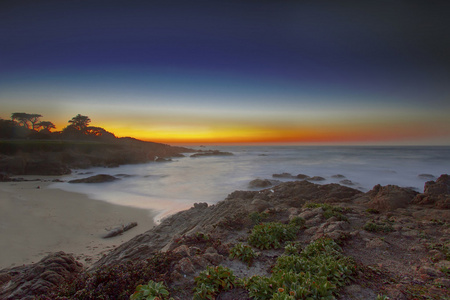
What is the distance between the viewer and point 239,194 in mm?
13594

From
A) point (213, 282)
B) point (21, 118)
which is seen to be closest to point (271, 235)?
point (213, 282)

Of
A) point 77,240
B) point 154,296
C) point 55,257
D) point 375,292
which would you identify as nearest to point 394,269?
point 375,292

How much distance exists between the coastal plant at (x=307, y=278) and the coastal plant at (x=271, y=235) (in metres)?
0.89

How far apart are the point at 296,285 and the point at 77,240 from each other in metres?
9.69

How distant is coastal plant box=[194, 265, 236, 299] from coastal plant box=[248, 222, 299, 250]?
6.43 feet

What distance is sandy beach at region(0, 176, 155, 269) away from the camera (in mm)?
8367

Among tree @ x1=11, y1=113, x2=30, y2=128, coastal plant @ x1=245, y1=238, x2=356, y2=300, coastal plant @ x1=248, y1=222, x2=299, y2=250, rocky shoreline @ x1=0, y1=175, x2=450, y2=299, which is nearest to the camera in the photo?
coastal plant @ x1=245, y1=238, x2=356, y2=300

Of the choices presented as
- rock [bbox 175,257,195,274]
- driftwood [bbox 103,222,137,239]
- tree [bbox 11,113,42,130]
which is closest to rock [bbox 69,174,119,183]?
driftwood [bbox 103,222,137,239]

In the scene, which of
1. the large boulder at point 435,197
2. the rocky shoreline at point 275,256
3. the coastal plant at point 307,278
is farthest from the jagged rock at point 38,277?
the large boulder at point 435,197

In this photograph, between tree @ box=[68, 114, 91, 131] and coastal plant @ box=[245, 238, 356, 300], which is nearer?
coastal plant @ box=[245, 238, 356, 300]

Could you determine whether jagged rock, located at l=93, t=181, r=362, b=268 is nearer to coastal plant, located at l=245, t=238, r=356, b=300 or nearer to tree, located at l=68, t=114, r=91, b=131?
coastal plant, located at l=245, t=238, r=356, b=300

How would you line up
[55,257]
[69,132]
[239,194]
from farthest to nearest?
[69,132]
[239,194]
[55,257]

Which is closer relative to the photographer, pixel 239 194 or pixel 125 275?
pixel 125 275

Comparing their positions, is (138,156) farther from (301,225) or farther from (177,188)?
(301,225)
